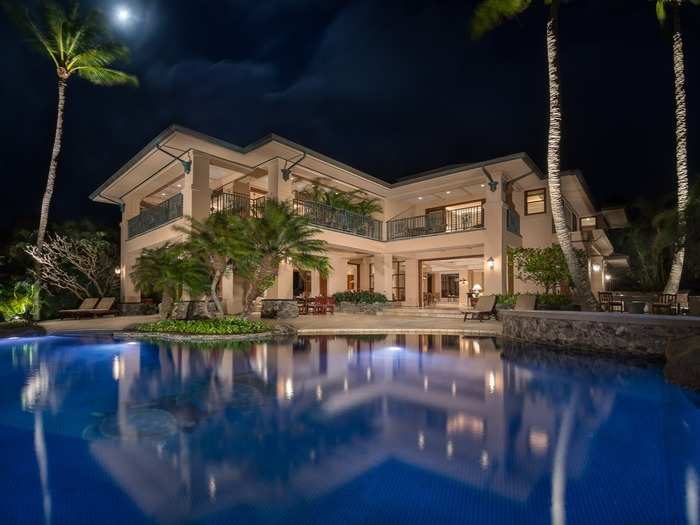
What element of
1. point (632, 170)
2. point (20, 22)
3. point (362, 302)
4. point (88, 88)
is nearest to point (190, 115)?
point (88, 88)

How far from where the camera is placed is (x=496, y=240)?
17.2 m

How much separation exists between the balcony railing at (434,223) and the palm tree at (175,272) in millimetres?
10788

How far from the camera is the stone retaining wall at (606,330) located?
8367mm

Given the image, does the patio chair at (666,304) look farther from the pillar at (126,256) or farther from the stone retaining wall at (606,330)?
the pillar at (126,256)

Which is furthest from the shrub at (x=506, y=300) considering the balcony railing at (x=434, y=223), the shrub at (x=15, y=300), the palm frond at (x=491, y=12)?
the shrub at (x=15, y=300)

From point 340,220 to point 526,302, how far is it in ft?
29.4

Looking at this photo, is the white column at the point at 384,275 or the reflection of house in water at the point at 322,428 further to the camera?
the white column at the point at 384,275

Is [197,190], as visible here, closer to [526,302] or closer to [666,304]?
[526,302]

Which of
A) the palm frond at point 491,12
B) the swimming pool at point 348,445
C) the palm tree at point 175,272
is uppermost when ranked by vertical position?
the palm frond at point 491,12

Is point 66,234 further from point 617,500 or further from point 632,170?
point 632,170

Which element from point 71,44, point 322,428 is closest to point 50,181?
point 71,44

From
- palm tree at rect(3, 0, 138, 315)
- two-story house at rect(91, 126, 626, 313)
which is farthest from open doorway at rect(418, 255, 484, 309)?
palm tree at rect(3, 0, 138, 315)

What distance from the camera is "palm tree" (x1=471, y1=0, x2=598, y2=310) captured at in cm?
1179

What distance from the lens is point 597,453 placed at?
3887 mm
